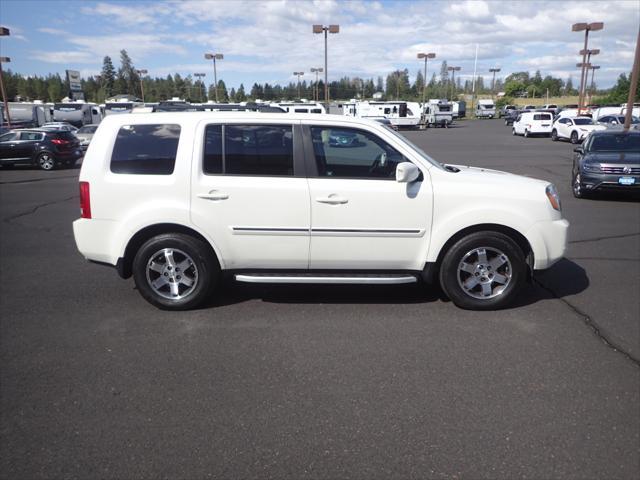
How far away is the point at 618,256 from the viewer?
6953 millimetres

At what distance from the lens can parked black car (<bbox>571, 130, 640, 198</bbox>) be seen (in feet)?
35.5

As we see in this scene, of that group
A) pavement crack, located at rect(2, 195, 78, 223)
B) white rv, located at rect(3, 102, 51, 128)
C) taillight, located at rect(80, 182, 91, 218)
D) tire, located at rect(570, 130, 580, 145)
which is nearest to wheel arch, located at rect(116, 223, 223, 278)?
taillight, located at rect(80, 182, 91, 218)

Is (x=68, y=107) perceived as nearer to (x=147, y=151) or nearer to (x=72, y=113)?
(x=72, y=113)

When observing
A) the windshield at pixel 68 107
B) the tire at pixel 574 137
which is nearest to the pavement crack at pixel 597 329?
the tire at pixel 574 137

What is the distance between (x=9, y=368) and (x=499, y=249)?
4.30 m

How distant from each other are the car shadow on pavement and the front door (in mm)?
537

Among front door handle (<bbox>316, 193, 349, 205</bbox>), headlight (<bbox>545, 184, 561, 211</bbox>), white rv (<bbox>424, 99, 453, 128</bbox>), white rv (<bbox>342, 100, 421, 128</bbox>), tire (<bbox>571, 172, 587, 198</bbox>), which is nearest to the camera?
front door handle (<bbox>316, 193, 349, 205</bbox>)

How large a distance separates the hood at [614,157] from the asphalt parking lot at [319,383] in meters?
6.09

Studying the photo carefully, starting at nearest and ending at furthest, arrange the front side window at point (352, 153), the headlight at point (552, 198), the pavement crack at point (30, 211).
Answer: the front side window at point (352, 153), the headlight at point (552, 198), the pavement crack at point (30, 211)

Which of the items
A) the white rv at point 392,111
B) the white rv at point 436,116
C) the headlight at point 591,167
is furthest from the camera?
the white rv at point 436,116

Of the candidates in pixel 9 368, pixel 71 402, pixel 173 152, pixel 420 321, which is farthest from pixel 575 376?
pixel 9 368

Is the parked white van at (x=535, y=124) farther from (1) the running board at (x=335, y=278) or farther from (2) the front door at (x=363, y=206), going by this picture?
(1) the running board at (x=335, y=278)

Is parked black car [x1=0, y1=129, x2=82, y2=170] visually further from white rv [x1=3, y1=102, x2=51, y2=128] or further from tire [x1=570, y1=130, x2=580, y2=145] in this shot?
white rv [x1=3, y1=102, x2=51, y2=128]

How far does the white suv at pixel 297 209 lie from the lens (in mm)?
4781
